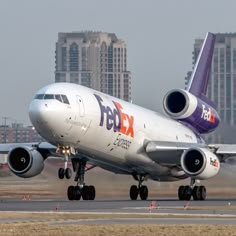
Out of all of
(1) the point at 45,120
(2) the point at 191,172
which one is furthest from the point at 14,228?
(2) the point at 191,172

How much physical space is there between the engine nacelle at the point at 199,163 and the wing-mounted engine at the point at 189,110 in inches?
215

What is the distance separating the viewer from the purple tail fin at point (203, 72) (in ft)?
227

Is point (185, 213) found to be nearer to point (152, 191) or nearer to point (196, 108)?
point (196, 108)

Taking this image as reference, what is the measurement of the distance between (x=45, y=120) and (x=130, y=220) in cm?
1462

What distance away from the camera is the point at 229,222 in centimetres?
3791

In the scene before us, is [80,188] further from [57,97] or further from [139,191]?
[57,97]

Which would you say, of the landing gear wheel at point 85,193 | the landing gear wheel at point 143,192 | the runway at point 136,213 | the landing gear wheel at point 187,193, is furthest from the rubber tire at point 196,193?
the runway at point 136,213

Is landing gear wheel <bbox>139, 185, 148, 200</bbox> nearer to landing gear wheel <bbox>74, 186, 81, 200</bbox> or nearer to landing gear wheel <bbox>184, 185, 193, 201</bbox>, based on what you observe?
landing gear wheel <bbox>184, 185, 193, 201</bbox>

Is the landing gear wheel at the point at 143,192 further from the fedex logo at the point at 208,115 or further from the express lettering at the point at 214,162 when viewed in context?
the fedex logo at the point at 208,115

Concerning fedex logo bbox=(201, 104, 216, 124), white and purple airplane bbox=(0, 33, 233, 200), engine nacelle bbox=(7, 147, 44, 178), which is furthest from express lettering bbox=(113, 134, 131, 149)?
fedex logo bbox=(201, 104, 216, 124)

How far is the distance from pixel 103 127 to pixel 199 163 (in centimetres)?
605

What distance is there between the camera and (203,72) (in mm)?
71750

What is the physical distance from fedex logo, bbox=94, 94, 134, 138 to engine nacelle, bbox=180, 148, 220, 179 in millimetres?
3157

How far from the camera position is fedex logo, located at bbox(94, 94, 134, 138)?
183ft
